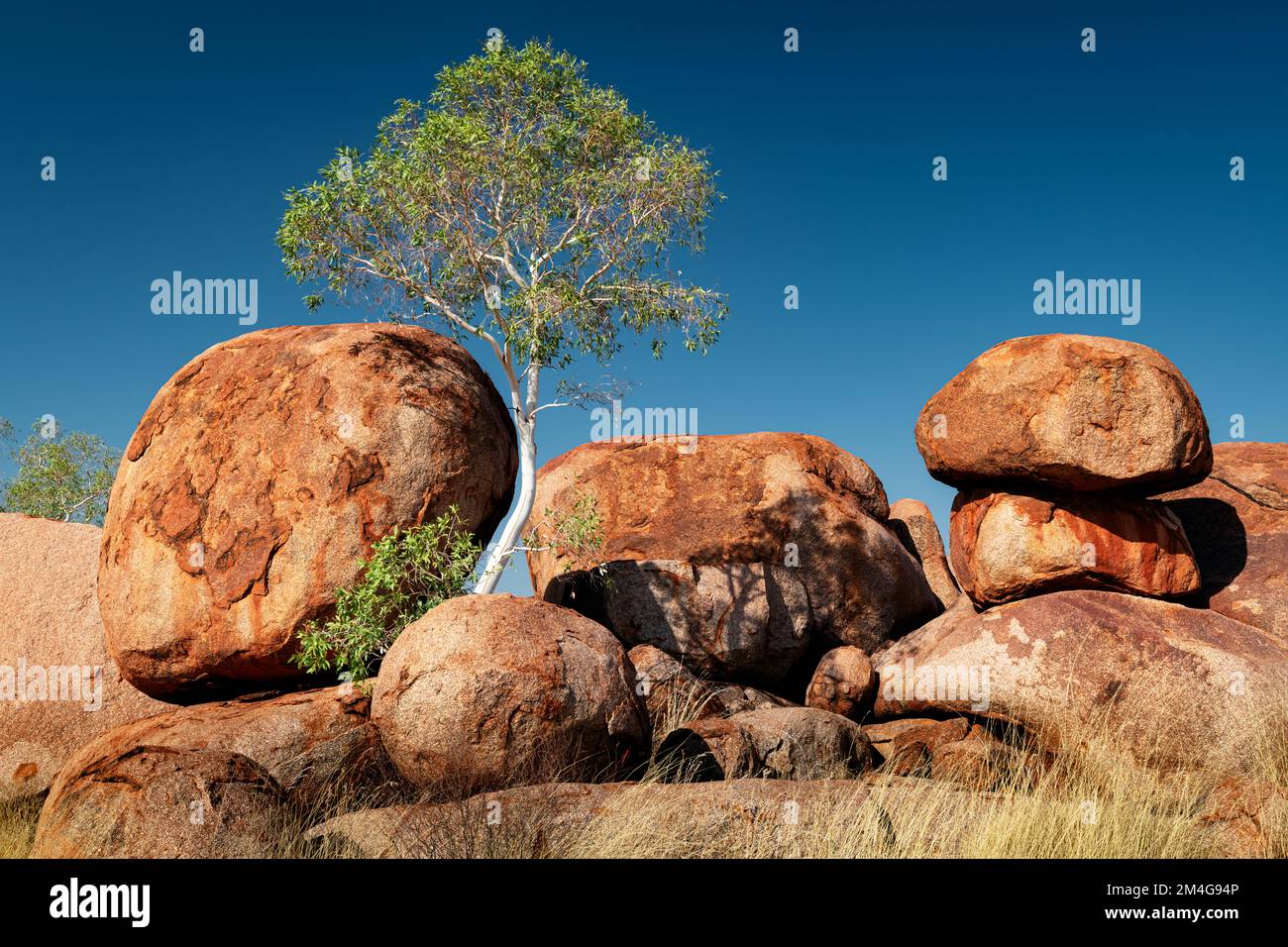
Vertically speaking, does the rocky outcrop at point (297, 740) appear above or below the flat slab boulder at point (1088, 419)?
below

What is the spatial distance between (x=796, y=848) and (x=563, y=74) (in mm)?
11450

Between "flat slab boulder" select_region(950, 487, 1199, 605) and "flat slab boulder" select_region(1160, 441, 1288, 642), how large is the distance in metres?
0.97

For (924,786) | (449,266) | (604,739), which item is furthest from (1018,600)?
(449,266)

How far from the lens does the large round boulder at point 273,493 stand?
12.5 m

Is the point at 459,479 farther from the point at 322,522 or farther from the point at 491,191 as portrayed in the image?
the point at 491,191

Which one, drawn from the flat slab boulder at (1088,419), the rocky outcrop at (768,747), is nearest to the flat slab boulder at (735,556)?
the rocky outcrop at (768,747)

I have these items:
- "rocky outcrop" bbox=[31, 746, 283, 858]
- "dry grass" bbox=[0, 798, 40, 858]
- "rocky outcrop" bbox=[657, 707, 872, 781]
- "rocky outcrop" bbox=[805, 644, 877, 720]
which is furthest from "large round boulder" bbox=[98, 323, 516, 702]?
"rocky outcrop" bbox=[805, 644, 877, 720]

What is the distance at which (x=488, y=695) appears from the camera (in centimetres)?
1029

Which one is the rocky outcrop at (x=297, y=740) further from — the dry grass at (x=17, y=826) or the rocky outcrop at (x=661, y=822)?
the rocky outcrop at (x=661, y=822)

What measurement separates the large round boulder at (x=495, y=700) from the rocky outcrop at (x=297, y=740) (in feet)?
1.86

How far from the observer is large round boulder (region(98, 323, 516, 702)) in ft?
41.0

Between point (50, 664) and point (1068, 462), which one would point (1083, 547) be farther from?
point (50, 664)

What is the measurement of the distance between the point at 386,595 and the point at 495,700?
275 cm

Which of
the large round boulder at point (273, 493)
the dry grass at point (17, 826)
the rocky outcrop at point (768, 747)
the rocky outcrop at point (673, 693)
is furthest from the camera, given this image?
the rocky outcrop at point (673, 693)
